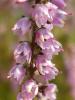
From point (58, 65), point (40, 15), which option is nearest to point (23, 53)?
point (40, 15)

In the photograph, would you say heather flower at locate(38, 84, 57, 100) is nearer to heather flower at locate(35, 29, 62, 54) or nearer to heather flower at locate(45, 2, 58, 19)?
heather flower at locate(35, 29, 62, 54)

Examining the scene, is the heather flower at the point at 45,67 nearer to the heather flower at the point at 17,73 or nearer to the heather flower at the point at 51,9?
the heather flower at the point at 17,73

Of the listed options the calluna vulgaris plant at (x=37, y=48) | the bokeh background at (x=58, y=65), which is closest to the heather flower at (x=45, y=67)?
the calluna vulgaris plant at (x=37, y=48)

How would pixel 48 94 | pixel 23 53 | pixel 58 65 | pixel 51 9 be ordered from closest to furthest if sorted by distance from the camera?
1. pixel 51 9
2. pixel 23 53
3. pixel 48 94
4. pixel 58 65

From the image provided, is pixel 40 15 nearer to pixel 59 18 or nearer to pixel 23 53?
pixel 59 18

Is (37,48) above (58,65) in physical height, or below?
above

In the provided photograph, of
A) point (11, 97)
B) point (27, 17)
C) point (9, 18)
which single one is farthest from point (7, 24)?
point (27, 17)

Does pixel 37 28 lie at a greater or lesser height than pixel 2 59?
greater

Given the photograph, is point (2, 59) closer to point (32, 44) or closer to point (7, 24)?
point (7, 24)
